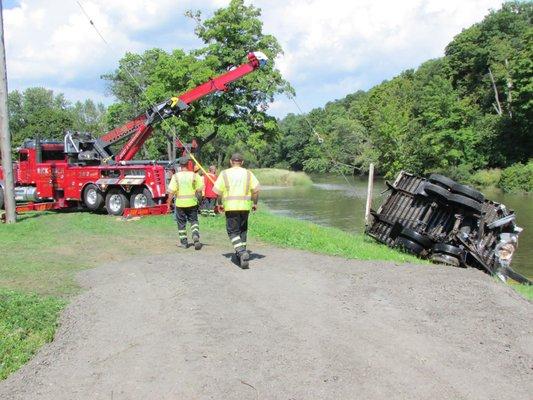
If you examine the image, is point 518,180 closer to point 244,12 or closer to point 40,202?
point 244,12

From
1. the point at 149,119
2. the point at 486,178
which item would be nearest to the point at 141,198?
the point at 149,119

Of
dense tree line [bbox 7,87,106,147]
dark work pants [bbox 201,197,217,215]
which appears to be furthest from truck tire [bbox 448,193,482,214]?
dense tree line [bbox 7,87,106,147]

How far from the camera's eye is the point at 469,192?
1166cm

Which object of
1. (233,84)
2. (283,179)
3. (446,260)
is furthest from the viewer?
(283,179)

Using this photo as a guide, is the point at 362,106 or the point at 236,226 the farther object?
the point at 362,106

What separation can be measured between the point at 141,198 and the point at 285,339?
12.9 m

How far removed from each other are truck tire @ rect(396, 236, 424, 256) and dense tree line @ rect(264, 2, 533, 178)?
28.0 meters

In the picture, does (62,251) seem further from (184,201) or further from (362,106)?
(362,106)

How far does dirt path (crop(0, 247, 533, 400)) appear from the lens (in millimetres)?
4559

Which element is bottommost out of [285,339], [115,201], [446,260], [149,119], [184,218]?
[446,260]

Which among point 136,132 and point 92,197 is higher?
point 136,132

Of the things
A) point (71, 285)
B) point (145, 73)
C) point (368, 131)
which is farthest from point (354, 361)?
point (368, 131)

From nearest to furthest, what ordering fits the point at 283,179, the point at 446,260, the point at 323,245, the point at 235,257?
the point at 235,257, the point at 446,260, the point at 323,245, the point at 283,179

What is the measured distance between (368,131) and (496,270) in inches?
3160
